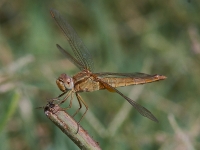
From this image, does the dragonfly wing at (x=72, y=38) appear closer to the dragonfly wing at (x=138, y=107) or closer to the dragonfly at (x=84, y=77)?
the dragonfly at (x=84, y=77)

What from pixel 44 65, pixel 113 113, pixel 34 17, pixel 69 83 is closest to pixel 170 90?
pixel 113 113

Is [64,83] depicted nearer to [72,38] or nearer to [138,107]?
[138,107]

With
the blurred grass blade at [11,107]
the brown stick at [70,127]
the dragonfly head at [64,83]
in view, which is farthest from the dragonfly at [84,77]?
the brown stick at [70,127]

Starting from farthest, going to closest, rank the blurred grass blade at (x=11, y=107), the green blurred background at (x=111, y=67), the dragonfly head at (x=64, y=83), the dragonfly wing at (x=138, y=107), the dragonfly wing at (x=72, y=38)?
the green blurred background at (x=111, y=67), the dragonfly wing at (x=72, y=38), the blurred grass blade at (x=11, y=107), the dragonfly head at (x=64, y=83), the dragonfly wing at (x=138, y=107)

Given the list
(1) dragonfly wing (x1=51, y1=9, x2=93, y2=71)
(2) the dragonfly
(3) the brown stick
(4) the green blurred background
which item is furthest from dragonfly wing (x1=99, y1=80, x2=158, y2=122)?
(3) the brown stick

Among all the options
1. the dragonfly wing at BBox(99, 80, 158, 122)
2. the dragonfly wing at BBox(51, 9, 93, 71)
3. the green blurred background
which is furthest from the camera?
the green blurred background

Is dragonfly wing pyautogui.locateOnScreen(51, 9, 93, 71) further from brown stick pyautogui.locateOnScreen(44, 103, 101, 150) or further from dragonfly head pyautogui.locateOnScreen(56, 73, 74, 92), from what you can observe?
brown stick pyautogui.locateOnScreen(44, 103, 101, 150)

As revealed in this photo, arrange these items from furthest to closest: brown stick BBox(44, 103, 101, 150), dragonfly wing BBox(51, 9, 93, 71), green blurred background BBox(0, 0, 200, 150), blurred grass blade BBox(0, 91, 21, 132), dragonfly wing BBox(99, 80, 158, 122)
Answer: green blurred background BBox(0, 0, 200, 150) < dragonfly wing BBox(51, 9, 93, 71) < blurred grass blade BBox(0, 91, 21, 132) < dragonfly wing BBox(99, 80, 158, 122) < brown stick BBox(44, 103, 101, 150)
